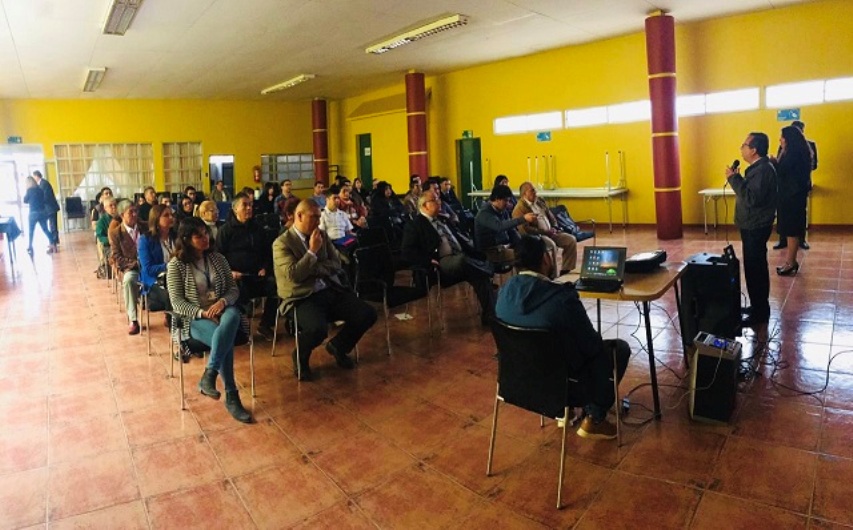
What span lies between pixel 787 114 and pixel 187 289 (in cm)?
933

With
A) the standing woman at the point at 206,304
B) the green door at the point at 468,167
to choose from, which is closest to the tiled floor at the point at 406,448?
the standing woman at the point at 206,304

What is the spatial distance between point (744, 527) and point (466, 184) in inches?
487

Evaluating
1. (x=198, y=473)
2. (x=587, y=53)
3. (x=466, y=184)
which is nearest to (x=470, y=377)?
(x=198, y=473)

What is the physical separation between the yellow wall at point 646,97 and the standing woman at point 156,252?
859 cm

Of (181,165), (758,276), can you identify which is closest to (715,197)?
(758,276)

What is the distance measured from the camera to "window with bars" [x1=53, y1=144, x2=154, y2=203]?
15.9 meters

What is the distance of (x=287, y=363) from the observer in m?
4.53

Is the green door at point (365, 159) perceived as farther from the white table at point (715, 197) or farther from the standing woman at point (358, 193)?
the white table at point (715, 197)

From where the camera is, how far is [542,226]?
21.0ft

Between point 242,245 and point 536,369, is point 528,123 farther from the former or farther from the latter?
point 536,369

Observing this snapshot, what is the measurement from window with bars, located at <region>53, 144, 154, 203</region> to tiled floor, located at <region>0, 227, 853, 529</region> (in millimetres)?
12877

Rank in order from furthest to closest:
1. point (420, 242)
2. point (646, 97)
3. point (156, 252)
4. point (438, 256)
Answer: point (646, 97) < point (438, 256) < point (420, 242) < point (156, 252)

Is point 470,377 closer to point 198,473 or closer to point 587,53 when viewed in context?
point 198,473

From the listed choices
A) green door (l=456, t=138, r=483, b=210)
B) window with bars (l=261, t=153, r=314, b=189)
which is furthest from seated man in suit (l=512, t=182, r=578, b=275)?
window with bars (l=261, t=153, r=314, b=189)
